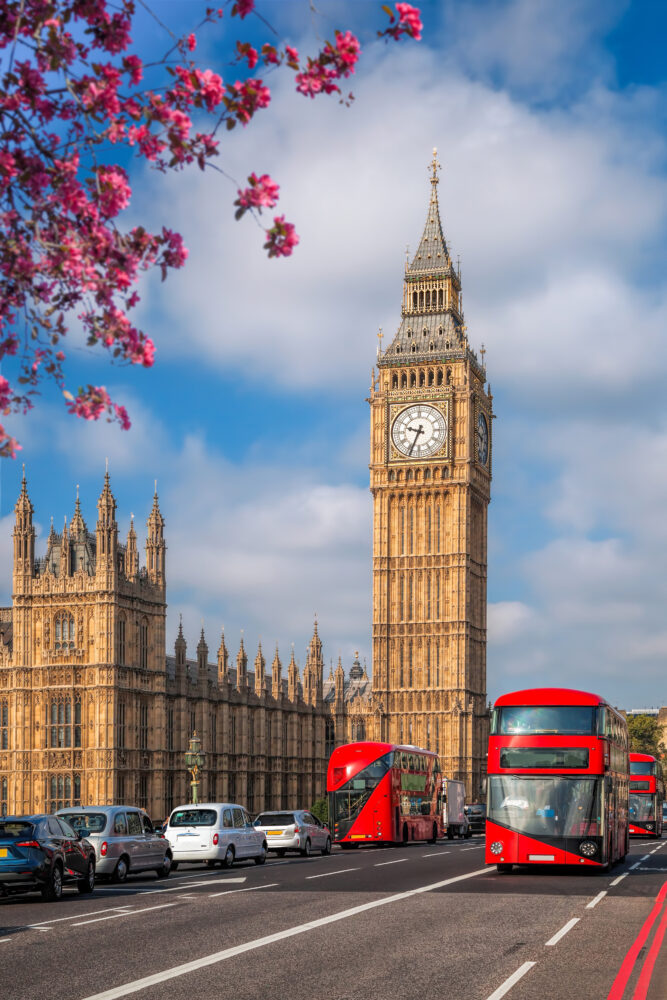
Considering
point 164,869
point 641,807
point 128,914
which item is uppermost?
point 128,914

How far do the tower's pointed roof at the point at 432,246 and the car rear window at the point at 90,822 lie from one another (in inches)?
3237

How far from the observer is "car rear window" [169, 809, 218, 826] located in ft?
114

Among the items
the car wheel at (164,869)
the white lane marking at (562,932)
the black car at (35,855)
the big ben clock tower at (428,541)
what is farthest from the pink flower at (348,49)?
the big ben clock tower at (428,541)

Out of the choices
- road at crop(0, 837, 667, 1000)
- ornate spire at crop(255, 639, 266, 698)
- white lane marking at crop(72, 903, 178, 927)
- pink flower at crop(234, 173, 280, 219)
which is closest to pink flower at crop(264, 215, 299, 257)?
pink flower at crop(234, 173, 280, 219)

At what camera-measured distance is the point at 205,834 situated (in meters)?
34.5

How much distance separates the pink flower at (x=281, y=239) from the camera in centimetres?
788

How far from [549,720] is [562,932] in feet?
36.9

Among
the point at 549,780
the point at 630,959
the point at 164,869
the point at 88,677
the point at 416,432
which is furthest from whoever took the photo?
the point at 416,432

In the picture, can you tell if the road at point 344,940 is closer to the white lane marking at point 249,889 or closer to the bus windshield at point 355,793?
the white lane marking at point 249,889

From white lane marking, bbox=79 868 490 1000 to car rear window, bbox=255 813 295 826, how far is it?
17.2 m

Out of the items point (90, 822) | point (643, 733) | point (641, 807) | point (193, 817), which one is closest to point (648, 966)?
point (90, 822)

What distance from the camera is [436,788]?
189 ft

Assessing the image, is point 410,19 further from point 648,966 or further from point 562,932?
point 562,932

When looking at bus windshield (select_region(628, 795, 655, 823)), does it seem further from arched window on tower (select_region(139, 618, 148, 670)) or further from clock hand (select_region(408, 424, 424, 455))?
clock hand (select_region(408, 424, 424, 455))
